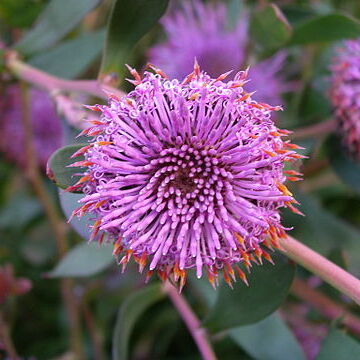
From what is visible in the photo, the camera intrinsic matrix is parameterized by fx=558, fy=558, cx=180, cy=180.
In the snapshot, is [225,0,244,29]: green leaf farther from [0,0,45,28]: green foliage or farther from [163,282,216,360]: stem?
[163,282,216,360]: stem

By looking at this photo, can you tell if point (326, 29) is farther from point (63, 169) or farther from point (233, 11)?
point (63, 169)

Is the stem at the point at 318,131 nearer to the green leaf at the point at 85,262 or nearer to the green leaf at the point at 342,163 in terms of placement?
the green leaf at the point at 342,163

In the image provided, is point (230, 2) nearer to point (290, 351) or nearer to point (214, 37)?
point (214, 37)

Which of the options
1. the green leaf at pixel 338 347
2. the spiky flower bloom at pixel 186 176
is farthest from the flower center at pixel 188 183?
the green leaf at pixel 338 347

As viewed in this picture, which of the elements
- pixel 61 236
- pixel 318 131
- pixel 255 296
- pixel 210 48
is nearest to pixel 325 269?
pixel 255 296

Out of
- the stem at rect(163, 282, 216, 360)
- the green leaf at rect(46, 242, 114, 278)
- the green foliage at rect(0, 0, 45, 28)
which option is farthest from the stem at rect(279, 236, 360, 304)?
the green foliage at rect(0, 0, 45, 28)

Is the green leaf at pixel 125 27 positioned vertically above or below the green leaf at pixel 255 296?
above
